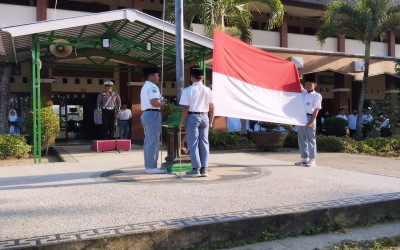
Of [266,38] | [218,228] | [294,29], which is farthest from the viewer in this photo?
[294,29]

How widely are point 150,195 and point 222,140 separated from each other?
7.15m

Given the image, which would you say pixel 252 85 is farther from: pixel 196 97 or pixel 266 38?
pixel 266 38

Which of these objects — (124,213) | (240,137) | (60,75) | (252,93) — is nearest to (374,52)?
(240,137)

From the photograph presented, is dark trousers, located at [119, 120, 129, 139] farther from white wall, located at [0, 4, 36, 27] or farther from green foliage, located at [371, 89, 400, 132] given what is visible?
green foliage, located at [371, 89, 400, 132]

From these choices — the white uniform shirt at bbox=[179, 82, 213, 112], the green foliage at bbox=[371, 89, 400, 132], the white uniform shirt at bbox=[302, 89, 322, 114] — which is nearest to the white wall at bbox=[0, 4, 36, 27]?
the white uniform shirt at bbox=[179, 82, 213, 112]

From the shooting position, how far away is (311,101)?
8.02 metres

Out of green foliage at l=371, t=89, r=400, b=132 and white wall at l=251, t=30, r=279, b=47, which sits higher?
white wall at l=251, t=30, r=279, b=47

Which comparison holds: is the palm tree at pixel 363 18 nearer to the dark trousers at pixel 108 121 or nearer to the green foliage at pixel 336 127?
the green foliage at pixel 336 127

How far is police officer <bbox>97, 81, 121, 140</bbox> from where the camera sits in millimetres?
11883

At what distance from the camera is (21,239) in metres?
3.56

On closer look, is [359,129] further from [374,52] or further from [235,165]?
[235,165]

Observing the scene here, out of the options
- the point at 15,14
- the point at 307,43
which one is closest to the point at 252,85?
the point at 15,14

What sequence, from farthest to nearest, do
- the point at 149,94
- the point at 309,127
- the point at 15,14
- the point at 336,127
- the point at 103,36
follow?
the point at 336,127 < the point at 15,14 < the point at 103,36 < the point at 309,127 < the point at 149,94

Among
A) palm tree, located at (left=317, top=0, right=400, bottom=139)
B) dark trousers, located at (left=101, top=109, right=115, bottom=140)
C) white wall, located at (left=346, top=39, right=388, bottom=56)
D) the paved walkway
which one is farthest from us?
white wall, located at (left=346, top=39, right=388, bottom=56)
